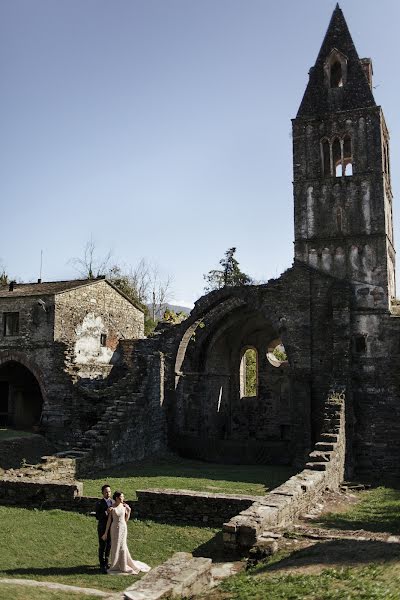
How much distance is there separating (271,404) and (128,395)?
10.8 metres

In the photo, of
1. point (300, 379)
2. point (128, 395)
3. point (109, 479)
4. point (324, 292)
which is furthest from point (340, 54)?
point (109, 479)

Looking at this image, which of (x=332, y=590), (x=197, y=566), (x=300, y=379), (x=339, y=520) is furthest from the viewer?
(x=300, y=379)

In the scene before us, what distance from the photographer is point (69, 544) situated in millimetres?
11492

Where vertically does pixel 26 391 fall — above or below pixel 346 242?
below

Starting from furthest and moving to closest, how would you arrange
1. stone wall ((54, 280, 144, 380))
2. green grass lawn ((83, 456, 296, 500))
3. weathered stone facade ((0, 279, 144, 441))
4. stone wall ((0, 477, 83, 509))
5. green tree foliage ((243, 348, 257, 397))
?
green tree foliage ((243, 348, 257, 397)), stone wall ((54, 280, 144, 380)), weathered stone facade ((0, 279, 144, 441)), green grass lawn ((83, 456, 296, 500)), stone wall ((0, 477, 83, 509))

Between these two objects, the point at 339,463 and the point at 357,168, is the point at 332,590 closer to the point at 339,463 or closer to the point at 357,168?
the point at 339,463

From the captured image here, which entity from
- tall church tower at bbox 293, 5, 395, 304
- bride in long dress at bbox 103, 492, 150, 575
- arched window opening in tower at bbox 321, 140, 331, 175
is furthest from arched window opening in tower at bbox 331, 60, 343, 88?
bride in long dress at bbox 103, 492, 150, 575

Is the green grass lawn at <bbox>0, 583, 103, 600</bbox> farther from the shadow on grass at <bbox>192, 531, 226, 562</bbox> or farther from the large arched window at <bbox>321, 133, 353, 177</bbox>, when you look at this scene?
the large arched window at <bbox>321, 133, 353, 177</bbox>

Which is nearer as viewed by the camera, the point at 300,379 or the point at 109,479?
the point at 109,479

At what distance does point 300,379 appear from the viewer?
23.4m

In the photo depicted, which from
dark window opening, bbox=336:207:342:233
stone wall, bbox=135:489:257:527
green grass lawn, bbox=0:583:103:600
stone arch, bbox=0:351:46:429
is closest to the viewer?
green grass lawn, bbox=0:583:103:600

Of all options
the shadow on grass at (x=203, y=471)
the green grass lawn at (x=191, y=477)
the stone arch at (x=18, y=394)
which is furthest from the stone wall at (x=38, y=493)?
the stone arch at (x=18, y=394)

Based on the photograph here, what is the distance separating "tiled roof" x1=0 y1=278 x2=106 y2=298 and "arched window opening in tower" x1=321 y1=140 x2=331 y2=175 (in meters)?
12.2

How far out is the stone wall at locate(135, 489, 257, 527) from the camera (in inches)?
516
